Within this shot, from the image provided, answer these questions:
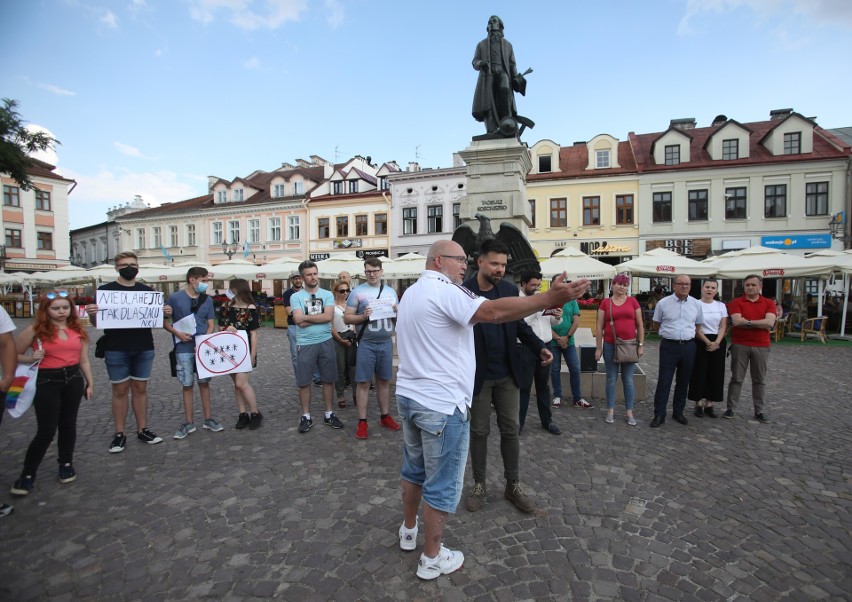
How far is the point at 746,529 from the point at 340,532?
2.91 meters

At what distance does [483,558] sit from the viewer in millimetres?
3039

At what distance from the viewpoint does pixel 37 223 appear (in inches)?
1490

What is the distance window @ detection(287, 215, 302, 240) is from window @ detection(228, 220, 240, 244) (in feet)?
16.3

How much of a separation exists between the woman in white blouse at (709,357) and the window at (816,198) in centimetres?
2719

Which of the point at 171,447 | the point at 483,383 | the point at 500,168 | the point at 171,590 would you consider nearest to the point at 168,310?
the point at 171,447

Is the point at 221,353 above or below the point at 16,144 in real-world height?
below

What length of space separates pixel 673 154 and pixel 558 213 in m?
7.48

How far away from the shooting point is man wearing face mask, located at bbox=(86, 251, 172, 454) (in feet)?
16.2

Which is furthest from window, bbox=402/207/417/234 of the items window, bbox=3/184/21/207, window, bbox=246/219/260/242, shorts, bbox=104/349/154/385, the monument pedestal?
window, bbox=3/184/21/207

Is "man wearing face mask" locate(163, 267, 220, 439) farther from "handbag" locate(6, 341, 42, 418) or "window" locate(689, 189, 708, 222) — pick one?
"window" locate(689, 189, 708, 222)

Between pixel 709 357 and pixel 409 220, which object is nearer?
pixel 709 357

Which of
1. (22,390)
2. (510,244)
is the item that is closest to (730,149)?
(510,244)

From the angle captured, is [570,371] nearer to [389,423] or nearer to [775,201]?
[389,423]

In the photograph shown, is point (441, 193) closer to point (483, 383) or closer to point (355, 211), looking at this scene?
point (355, 211)
